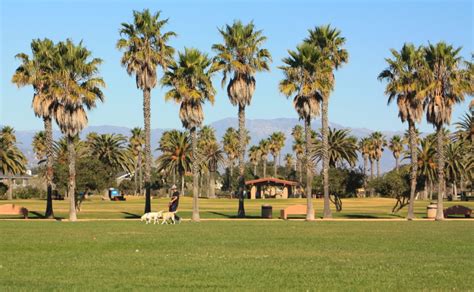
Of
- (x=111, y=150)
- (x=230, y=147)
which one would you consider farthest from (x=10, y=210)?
(x=230, y=147)

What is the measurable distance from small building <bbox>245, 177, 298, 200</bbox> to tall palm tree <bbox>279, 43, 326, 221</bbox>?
73.3m

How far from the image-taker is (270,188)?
154 metres

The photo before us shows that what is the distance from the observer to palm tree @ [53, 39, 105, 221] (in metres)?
58.8

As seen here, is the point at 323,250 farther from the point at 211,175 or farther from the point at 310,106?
the point at 211,175

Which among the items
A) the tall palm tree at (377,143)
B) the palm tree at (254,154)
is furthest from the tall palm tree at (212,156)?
the tall palm tree at (377,143)

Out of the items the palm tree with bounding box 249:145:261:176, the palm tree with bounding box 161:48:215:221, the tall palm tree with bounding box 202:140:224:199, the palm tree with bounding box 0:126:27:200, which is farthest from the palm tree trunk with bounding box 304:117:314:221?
the palm tree with bounding box 249:145:261:176

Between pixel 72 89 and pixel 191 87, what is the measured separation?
28.5ft

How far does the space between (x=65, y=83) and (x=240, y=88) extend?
14.9 metres

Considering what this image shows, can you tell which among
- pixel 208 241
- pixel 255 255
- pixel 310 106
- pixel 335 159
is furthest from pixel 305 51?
pixel 335 159

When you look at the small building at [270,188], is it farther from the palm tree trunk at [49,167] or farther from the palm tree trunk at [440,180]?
the palm tree trunk at [49,167]

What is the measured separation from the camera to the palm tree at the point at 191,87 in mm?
61219

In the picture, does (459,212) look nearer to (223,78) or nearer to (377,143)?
(223,78)

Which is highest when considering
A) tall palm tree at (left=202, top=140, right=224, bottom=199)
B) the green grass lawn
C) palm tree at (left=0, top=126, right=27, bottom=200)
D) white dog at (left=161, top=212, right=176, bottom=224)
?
tall palm tree at (left=202, top=140, right=224, bottom=199)

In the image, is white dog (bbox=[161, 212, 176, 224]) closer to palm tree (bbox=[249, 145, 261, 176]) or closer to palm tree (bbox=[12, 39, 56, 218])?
palm tree (bbox=[12, 39, 56, 218])
